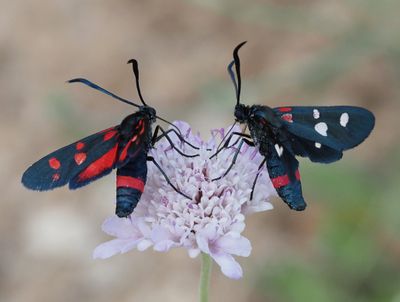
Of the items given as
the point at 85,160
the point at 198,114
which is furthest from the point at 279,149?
the point at 198,114

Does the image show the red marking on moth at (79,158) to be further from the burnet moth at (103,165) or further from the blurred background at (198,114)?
the blurred background at (198,114)

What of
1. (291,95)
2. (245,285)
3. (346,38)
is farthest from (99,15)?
(245,285)

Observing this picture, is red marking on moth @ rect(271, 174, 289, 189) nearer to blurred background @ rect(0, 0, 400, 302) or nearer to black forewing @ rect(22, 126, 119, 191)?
black forewing @ rect(22, 126, 119, 191)

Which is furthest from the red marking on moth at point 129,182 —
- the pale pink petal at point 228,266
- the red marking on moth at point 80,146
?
the pale pink petal at point 228,266

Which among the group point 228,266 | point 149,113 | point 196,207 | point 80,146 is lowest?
point 228,266

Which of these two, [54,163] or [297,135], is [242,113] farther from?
[54,163]

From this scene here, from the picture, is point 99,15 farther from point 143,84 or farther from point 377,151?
point 377,151
